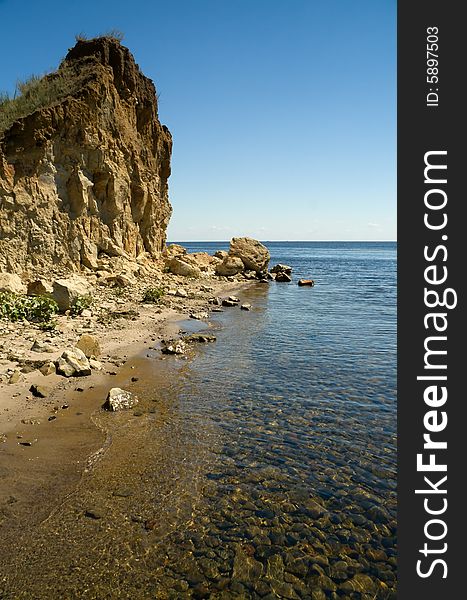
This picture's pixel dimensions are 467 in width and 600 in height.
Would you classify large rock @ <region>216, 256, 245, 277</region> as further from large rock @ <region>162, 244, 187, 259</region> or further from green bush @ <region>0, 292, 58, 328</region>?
green bush @ <region>0, 292, 58, 328</region>

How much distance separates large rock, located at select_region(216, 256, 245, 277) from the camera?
36.6 meters

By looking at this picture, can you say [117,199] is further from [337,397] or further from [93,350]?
[337,397]

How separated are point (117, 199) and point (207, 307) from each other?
29.1 feet

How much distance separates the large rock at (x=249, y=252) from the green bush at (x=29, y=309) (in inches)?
1033

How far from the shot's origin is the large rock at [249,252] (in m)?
38.7

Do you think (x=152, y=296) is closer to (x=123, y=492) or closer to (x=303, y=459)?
(x=303, y=459)

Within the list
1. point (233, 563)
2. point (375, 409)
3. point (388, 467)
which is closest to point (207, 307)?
point (375, 409)

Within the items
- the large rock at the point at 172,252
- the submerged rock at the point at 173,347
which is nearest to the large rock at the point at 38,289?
the submerged rock at the point at 173,347

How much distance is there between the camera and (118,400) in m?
7.86

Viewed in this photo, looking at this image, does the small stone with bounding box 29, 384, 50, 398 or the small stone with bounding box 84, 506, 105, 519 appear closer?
the small stone with bounding box 84, 506, 105, 519

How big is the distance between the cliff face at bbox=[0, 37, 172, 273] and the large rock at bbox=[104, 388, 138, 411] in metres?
12.2

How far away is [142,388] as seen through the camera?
357 inches

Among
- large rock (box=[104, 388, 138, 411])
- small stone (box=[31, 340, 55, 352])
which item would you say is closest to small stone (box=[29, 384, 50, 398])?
large rock (box=[104, 388, 138, 411])

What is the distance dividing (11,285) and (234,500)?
13071 millimetres
